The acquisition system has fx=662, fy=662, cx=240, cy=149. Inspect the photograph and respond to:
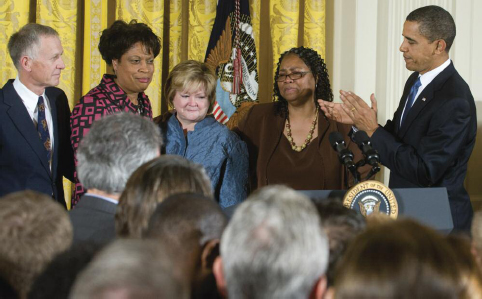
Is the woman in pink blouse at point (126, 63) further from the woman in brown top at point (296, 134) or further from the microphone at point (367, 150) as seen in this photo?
the microphone at point (367, 150)

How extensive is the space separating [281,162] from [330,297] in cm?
235

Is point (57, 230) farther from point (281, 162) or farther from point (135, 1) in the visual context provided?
point (135, 1)

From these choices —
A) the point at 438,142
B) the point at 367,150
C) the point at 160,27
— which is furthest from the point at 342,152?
the point at 160,27

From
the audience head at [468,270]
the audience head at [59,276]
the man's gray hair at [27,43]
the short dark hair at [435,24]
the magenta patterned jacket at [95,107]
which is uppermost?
the short dark hair at [435,24]

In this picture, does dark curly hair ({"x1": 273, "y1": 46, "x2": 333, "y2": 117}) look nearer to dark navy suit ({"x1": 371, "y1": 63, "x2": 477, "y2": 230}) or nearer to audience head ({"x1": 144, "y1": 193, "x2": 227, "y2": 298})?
dark navy suit ({"x1": 371, "y1": 63, "x2": 477, "y2": 230})

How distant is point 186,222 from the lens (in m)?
1.48

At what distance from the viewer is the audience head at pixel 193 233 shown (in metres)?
1.46

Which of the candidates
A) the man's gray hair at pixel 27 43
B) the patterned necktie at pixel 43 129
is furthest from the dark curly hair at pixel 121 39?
the patterned necktie at pixel 43 129

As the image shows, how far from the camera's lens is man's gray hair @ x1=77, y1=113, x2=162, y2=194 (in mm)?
2104

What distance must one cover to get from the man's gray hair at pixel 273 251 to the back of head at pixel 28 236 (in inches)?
15.1

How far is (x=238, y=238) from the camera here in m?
1.25

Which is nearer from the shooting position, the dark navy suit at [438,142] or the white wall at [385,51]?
the dark navy suit at [438,142]

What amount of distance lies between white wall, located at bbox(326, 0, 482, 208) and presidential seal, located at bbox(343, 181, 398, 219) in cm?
242

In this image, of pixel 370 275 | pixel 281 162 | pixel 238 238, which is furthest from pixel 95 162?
pixel 281 162
